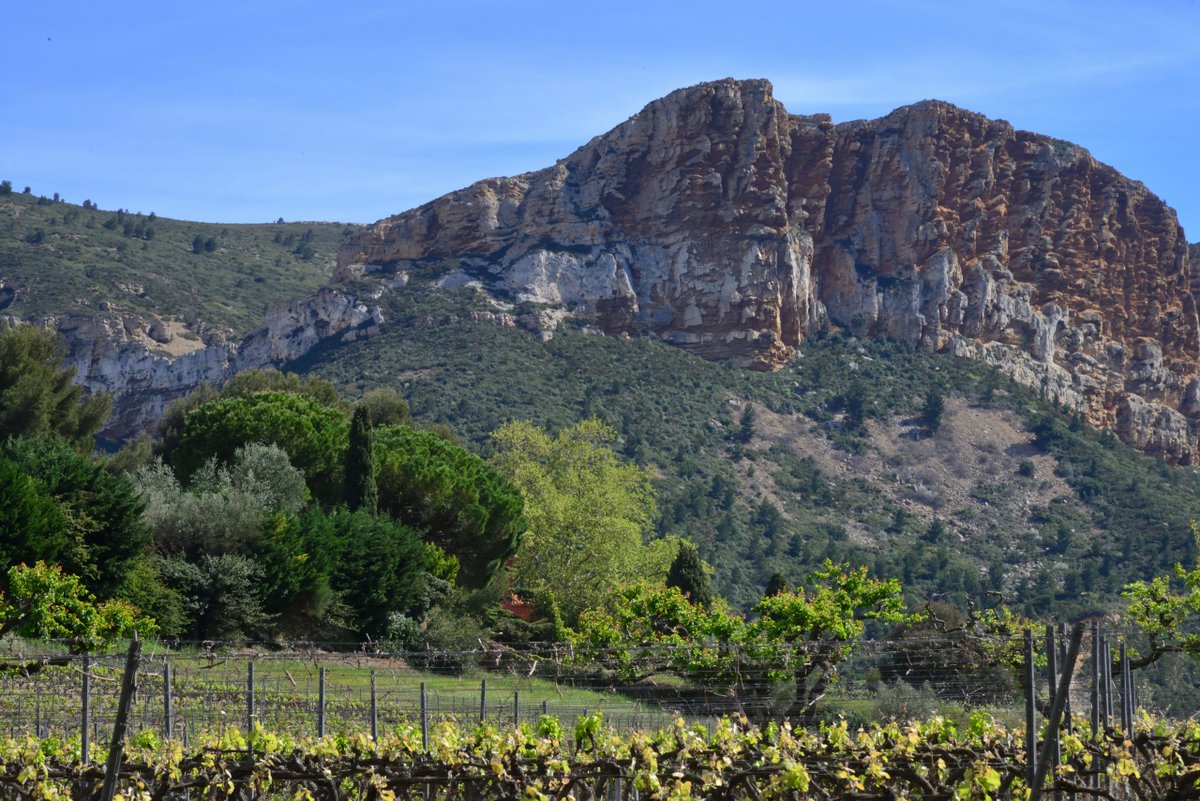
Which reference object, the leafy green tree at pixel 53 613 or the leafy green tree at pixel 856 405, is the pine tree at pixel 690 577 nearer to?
the leafy green tree at pixel 53 613

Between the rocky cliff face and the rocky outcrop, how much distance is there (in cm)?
848

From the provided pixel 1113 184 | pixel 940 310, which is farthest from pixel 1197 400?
pixel 940 310

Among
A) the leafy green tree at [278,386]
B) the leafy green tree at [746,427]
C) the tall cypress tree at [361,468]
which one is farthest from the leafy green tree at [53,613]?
the leafy green tree at [746,427]

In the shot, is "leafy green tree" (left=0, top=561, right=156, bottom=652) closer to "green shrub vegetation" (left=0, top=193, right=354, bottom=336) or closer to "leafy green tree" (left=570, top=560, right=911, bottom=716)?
"leafy green tree" (left=570, top=560, right=911, bottom=716)

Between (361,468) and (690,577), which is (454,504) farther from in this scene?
(690,577)

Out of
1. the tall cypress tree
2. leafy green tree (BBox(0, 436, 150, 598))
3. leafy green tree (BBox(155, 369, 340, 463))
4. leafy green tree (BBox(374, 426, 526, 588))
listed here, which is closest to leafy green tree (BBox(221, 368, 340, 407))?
leafy green tree (BBox(155, 369, 340, 463))

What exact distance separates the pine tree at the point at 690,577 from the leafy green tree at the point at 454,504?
4.72 m

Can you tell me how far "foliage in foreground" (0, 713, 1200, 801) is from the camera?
1102 cm

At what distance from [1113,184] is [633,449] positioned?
5635 cm

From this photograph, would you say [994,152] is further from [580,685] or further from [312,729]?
[312,729]

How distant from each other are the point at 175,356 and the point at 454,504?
58.7m

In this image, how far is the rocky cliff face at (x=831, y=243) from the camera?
9488cm

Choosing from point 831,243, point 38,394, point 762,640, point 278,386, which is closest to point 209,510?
point 762,640

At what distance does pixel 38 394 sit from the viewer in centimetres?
4050
